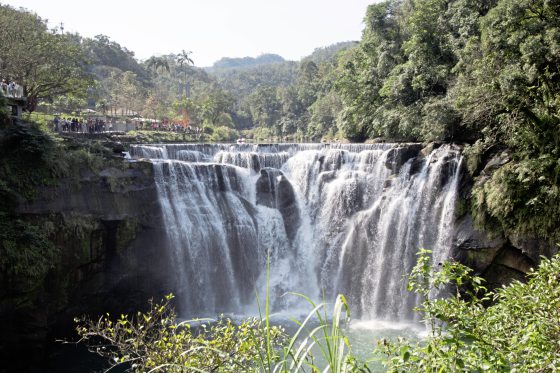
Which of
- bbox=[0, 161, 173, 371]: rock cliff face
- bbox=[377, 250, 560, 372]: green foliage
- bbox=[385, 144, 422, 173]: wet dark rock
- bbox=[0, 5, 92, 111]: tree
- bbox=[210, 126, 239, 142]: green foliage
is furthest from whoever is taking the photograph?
bbox=[210, 126, 239, 142]: green foliage

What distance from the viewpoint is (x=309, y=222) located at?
2028 cm

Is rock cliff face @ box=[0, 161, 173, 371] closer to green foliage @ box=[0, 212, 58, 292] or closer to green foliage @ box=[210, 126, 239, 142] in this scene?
green foliage @ box=[0, 212, 58, 292]

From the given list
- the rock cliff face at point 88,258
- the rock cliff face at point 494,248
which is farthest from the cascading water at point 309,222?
the rock cliff face at point 88,258

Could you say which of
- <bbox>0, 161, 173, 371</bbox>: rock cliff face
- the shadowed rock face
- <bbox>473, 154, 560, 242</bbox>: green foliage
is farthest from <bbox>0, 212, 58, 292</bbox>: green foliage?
<bbox>473, 154, 560, 242</bbox>: green foliage

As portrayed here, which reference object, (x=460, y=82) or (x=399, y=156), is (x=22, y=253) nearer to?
(x=399, y=156)

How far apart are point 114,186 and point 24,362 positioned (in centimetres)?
642

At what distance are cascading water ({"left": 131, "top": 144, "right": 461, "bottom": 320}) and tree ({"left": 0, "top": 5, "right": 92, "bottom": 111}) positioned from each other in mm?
6690

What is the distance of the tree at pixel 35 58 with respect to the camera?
20.4 meters

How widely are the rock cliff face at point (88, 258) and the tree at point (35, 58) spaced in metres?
8.54

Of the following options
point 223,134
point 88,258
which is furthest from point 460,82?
point 223,134

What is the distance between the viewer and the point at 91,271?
1551 centimetres

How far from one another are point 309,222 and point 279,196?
1.85 m

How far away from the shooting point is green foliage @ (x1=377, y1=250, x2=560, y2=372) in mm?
3398

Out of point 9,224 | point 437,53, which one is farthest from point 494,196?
point 9,224
